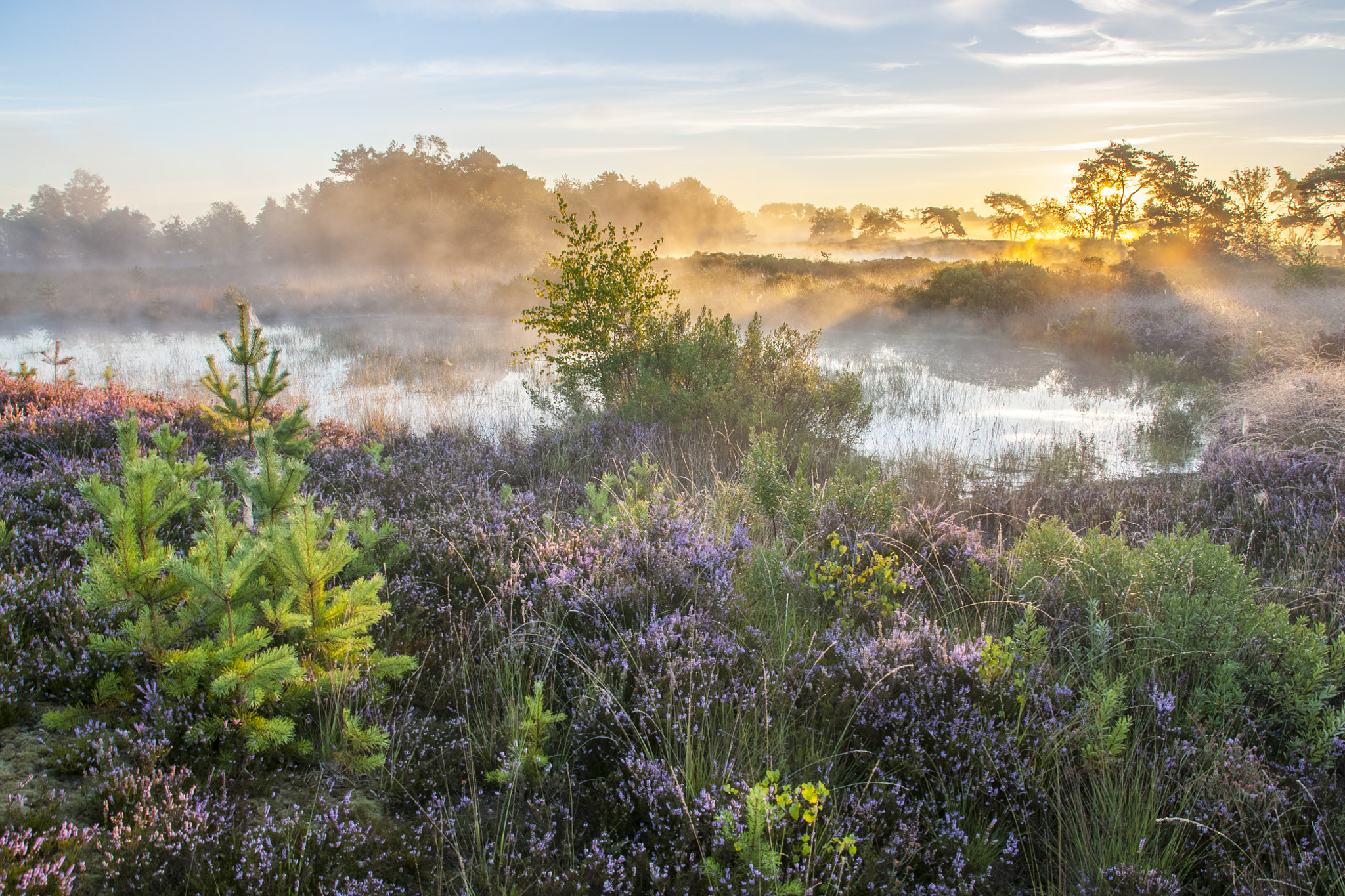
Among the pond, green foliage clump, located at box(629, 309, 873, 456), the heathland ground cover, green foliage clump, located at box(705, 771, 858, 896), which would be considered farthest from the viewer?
the pond

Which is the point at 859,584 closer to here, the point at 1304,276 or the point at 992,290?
the point at 992,290

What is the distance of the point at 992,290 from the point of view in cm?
1959

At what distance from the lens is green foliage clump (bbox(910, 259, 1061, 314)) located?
19.3 meters

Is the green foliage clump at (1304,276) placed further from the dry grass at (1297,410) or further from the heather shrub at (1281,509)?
the heather shrub at (1281,509)

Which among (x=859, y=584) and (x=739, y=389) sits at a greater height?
(x=739, y=389)

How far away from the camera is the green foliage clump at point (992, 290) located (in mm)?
19281

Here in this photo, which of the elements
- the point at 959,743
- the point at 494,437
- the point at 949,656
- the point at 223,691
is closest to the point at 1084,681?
the point at 949,656

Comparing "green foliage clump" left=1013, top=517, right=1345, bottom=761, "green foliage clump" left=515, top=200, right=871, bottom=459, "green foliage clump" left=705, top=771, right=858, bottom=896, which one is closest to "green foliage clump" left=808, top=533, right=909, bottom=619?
"green foliage clump" left=1013, top=517, right=1345, bottom=761

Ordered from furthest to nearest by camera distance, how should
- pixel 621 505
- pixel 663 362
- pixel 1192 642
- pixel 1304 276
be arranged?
pixel 1304 276 < pixel 663 362 < pixel 621 505 < pixel 1192 642

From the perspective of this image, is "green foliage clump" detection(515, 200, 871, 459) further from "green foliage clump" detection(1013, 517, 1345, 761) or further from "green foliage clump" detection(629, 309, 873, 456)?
"green foliage clump" detection(1013, 517, 1345, 761)

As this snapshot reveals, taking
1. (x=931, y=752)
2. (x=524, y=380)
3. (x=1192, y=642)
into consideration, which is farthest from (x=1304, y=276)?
(x=931, y=752)

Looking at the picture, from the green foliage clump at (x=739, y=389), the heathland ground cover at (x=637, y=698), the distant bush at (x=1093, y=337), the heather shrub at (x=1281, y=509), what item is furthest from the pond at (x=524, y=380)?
the heathland ground cover at (x=637, y=698)

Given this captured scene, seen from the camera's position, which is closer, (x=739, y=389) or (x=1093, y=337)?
(x=739, y=389)

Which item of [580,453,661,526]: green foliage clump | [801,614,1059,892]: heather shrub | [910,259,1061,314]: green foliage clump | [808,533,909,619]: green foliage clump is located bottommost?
[801,614,1059,892]: heather shrub
